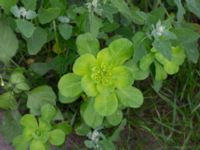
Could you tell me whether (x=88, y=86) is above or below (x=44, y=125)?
above

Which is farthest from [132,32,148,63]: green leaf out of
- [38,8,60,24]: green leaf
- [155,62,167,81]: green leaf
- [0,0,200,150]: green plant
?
[38,8,60,24]: green leaf

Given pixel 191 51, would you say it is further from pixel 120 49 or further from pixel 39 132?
pixel 39 132

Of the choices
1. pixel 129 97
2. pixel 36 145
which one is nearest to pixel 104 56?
pixel 129 97

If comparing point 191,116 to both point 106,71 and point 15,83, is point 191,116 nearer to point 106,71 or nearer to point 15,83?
point 106,71

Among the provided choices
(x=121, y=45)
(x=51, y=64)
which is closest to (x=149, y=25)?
(x=121, y=45)

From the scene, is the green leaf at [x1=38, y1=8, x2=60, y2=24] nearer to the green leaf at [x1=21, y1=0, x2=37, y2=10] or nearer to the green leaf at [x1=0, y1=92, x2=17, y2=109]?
the green leaf at [x1=21, y1=0, x2=37, y2=10]

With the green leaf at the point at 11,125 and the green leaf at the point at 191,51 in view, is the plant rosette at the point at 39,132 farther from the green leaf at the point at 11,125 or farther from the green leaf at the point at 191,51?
the green leaf at the point at 191,51

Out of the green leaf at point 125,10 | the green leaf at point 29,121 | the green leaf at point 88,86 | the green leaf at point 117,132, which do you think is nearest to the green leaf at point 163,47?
the green leaf at point 125,10
